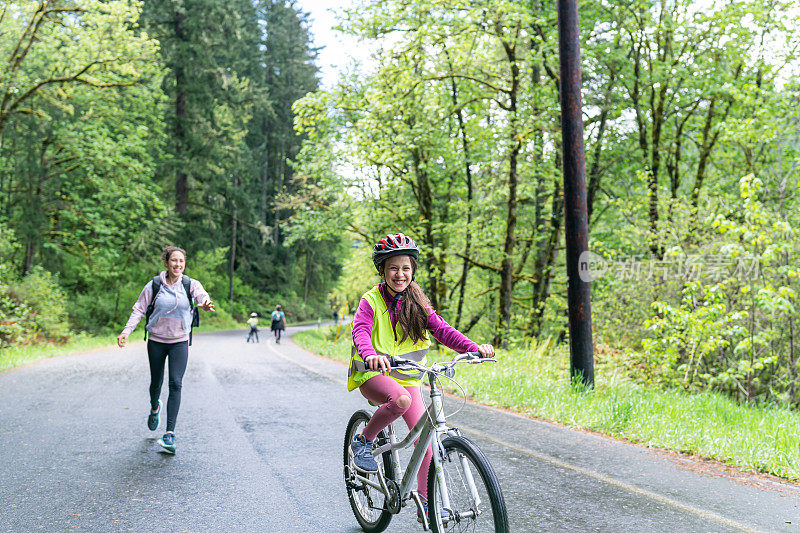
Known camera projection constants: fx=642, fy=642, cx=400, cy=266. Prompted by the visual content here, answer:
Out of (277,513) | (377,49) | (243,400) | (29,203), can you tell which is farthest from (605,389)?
(29,203)

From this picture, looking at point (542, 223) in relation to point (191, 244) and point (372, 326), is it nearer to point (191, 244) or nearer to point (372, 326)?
point (372, 326)

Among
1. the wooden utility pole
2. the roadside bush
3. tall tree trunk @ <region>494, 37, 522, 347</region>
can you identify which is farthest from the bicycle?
the roadside bush

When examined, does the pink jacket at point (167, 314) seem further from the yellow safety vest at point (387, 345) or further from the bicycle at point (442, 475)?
the bicycle at point (442, 475)

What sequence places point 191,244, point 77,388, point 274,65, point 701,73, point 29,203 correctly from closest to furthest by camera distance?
1. point 77,388
2. point 701,73
3. point 29,203
4. point 191,244
5. point 274,65

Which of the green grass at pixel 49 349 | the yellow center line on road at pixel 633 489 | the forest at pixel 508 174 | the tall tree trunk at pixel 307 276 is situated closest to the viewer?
the yellow center line on road at pixel 633 489

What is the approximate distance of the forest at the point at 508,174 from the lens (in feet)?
→ 35.6

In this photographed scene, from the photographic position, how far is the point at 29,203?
2598 centimetres

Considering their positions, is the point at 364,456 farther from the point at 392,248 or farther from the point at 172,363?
the point at 172,363

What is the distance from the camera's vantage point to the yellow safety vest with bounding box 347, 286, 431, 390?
3934 millimetres

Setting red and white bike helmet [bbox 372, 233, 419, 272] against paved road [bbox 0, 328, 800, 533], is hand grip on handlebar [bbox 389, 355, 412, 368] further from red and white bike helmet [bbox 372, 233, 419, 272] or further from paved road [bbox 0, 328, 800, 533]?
paved road [bbox 0, 328, 800, 533]

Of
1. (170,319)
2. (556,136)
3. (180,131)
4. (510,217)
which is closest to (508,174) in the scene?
(510,217)

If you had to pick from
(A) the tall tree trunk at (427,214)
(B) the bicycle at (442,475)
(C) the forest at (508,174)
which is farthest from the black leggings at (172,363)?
(A) the tall tree trunk at (427,214)

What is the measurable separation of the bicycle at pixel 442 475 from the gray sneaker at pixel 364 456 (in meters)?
0.04

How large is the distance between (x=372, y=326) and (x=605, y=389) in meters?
7.24
